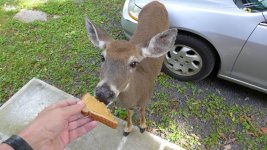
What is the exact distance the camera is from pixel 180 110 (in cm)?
475

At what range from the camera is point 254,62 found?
4.26 m

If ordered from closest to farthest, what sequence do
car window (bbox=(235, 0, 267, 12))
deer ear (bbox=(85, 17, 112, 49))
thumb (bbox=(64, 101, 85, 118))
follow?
1. thumb (bbox=(64, 101, 85, 118))
2. deer ear (bbox=(85, 17, 112, 49))
3. car window (bbox=(235, 0, 267, 12))

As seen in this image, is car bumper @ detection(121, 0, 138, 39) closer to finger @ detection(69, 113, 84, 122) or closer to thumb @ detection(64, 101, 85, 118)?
finger @ detection(69, 113, 84, 122)

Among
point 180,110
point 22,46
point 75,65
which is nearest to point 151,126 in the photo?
point 180,110

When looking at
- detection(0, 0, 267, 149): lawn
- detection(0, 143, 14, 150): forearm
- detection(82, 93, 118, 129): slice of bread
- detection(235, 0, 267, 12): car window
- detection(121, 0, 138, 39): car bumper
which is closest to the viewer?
detection(0, 143, 14, 150): forearm

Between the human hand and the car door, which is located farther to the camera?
the car door

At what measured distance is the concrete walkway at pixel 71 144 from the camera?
4117mm

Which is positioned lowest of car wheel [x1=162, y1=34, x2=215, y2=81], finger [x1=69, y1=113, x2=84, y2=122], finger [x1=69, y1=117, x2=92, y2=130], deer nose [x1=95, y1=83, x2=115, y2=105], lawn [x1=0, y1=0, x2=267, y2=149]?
lawn [x1=0, y1=0, x2=267, y2=149]

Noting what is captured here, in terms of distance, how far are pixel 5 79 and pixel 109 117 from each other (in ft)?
9.53

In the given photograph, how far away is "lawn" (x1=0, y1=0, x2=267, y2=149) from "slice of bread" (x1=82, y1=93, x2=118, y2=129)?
1.75 meters

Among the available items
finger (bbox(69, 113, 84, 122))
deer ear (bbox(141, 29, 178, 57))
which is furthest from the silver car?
finger (bbox(69, 113, 84, 122))

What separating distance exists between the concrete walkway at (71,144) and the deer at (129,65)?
5.4 inches

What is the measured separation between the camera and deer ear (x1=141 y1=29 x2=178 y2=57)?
10.5 feet

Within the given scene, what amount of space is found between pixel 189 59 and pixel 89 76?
1587 mm
